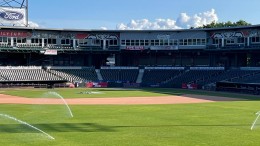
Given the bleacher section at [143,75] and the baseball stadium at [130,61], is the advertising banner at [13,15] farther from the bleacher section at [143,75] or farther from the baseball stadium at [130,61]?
the bleacher section at [143,75]

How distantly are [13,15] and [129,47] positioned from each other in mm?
28948

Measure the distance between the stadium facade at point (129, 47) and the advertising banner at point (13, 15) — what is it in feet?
6.12

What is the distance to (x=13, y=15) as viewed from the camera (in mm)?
91812

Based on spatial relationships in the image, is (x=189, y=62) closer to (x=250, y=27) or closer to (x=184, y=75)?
(x=184, y=75)

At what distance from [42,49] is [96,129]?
2724 inches

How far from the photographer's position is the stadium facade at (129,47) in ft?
302

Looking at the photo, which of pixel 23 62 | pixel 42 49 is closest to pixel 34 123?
pixel 42 49

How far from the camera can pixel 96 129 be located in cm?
2592

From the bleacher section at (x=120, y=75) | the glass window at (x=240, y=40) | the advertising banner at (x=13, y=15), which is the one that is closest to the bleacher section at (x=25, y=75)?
the advertising banner at (x=13, y=15)

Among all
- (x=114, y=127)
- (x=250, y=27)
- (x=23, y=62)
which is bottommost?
(x=114, y=127)

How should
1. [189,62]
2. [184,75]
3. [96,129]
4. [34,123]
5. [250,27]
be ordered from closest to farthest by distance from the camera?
[96,129]
[34,123]
[250,27]
[184,75]
[189,62]

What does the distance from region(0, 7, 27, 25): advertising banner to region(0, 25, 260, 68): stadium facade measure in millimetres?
1864

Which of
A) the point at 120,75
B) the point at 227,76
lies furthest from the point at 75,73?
the point at 227,76

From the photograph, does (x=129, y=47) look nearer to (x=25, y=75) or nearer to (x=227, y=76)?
(x=227, y=76)
